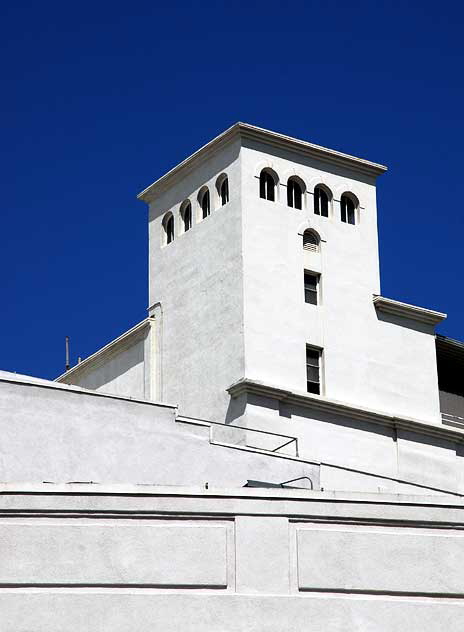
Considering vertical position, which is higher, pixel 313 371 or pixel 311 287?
pixel 311 287

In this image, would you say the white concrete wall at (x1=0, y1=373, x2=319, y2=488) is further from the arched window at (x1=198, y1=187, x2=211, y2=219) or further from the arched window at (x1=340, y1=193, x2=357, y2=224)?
the arched window at (x1=340, y1=193, x2=357, y2=224)

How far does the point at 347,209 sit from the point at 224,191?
4.42 m

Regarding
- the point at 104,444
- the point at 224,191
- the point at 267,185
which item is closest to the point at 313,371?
the point at 267,185

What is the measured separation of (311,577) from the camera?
2188 centimetres

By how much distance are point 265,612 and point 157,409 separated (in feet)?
39.9

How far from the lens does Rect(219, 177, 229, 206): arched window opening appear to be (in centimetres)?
4922

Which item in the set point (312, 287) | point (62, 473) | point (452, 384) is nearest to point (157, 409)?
point (62, 473)

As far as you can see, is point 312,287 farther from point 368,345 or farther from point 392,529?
point 392,529

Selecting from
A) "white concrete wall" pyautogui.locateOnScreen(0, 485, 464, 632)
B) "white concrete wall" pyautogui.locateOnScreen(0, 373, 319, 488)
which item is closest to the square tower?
"white concrete wall" pyautogui.locateOnScreen(0, 373, 319, 488)

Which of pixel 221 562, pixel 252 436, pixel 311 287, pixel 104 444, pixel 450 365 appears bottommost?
pixel 221 562

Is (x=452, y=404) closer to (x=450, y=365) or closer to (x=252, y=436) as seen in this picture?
(x=450, y=365)

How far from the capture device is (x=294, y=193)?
50.0 meters

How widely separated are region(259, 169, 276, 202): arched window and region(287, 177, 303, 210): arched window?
2.04 ft

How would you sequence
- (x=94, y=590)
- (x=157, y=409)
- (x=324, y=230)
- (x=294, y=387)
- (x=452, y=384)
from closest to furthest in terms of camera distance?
(x=94, y=590), (x=157, y=409), (x=294, y=387), (x=324, y=230), (x=452, y=384)
